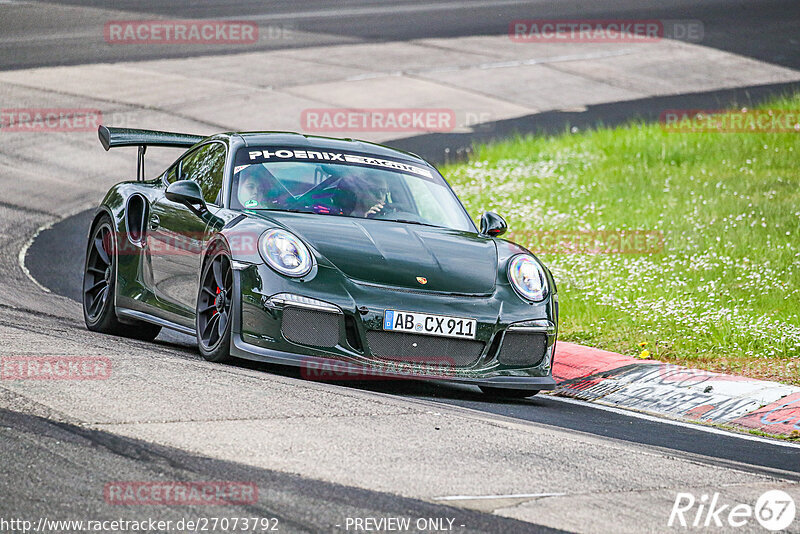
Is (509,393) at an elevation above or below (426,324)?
below

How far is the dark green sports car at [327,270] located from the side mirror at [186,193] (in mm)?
12

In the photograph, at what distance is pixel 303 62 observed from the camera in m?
22.8

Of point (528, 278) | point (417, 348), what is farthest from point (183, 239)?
point (528, 278)

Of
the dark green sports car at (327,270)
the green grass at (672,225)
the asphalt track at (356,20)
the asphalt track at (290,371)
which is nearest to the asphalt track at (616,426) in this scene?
the asphalt track at (290,371)

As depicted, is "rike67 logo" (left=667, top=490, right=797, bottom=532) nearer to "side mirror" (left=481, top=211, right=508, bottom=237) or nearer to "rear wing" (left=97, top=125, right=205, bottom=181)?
"side mirror" (left=481, top=211, right=508, bottom=237)

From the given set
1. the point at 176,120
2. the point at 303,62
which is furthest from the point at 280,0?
the point at 176,120

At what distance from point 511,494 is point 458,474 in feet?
Answer: 0.90

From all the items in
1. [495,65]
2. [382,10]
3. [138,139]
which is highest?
[382,10]

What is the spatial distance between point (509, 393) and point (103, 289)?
9.81 ft

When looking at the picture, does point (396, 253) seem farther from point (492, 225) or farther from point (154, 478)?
point (154, 478)

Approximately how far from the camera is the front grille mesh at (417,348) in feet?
21.5

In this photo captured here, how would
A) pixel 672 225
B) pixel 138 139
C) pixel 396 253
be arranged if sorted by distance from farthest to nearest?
pixel 672 225, pixel 138 139, pixel 396 253

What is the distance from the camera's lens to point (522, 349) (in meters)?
6.98

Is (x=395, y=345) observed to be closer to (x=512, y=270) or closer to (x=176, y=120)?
(x=512, y=270)
